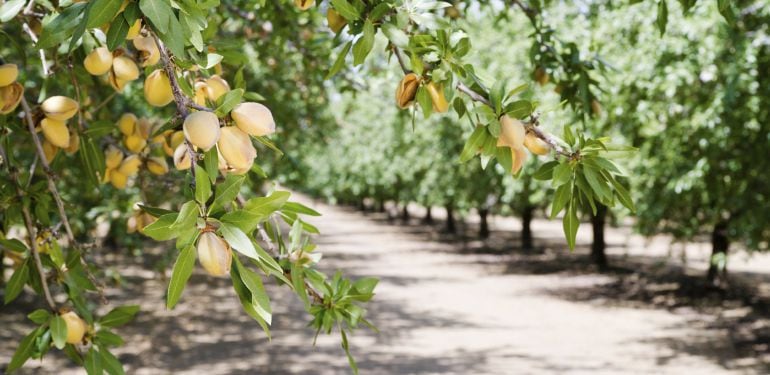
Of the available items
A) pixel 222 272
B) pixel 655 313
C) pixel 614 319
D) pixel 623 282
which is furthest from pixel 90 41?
pixel 623 282

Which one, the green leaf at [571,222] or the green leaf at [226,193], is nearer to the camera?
the green leaf at [226,193]

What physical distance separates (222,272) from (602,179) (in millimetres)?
793

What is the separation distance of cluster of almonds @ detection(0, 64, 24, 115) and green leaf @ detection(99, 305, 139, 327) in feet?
1.97

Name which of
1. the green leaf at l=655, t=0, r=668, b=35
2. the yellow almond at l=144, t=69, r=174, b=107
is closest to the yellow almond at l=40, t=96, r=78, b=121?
the yellow almond at l=144, t=69, r=174, b=107

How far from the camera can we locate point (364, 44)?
1469mm

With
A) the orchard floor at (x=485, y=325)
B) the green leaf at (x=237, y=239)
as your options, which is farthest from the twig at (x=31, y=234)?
the orchard floor at (x=485, y=325)

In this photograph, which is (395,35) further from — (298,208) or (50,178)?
(50,178)

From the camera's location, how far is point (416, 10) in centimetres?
154

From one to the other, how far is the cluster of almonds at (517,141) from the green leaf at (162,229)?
67cm

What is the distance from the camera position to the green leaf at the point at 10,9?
1508mm

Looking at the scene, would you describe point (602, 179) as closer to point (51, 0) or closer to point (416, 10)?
point (416, 10)

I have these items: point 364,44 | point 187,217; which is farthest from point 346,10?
point 187,217

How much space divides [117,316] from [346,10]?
109 centimetres

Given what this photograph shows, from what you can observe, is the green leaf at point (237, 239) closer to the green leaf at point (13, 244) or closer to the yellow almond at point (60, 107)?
the yellow almond at point (60, 107)
